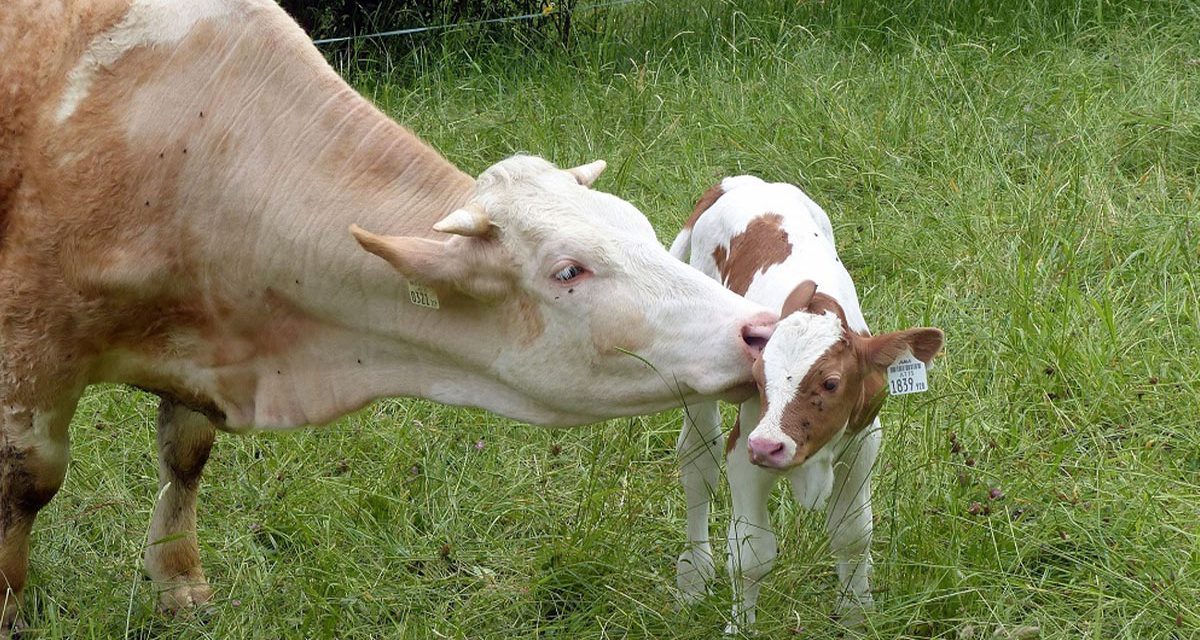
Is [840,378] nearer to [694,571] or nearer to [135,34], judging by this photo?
[694,571]

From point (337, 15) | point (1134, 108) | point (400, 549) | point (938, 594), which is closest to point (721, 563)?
point (938, 594)

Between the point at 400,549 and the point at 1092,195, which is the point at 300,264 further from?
the point at 1092,195

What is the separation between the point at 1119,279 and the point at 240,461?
3.28 meters

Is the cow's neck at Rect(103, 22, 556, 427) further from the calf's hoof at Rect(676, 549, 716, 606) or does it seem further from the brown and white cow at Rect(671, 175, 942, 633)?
the calf's hoof at Rect(676, 549, 716, 606)

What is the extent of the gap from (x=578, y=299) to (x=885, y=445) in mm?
1544

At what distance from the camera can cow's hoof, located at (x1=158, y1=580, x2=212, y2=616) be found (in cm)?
447

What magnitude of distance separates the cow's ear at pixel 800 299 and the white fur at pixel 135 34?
5.44 ft

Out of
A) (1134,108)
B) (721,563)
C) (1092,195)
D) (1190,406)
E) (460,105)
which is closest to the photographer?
(721,563)

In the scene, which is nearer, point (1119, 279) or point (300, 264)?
point (300, 264)

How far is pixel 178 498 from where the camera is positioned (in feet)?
15.2

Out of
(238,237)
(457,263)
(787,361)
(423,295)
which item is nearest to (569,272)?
(457,263)

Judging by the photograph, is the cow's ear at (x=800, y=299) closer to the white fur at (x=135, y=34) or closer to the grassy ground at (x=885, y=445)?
the grassy ground at (x=885, y=445)

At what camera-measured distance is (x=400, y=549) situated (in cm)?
450

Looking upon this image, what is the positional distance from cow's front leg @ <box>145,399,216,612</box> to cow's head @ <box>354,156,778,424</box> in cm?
144
